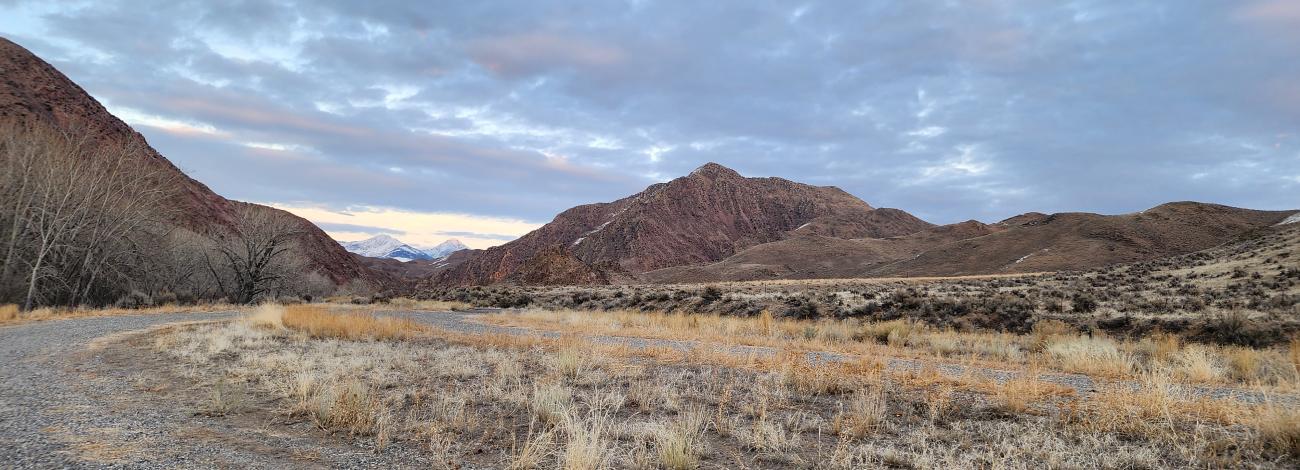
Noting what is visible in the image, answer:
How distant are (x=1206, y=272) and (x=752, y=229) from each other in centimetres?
13752

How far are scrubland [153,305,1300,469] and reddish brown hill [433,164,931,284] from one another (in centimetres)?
10616

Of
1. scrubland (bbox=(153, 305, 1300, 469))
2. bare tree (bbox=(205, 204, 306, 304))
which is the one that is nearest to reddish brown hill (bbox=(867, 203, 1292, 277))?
scrubland (bbox=(153, 305, 1300, 469))

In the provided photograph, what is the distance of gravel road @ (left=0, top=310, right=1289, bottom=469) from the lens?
5219 mm

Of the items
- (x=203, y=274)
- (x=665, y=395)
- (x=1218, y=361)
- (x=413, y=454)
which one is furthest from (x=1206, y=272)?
(x=203, y=274)

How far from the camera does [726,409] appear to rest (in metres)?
7.24

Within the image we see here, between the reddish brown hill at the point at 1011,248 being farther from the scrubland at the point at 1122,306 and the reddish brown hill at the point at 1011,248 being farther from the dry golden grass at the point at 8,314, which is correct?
the dry golden grass at the point at 8,314

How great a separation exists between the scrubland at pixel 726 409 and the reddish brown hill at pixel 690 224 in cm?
10616

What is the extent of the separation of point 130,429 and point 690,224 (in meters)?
151

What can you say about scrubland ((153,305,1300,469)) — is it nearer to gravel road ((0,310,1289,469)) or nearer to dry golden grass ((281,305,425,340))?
gravel road ((0,310,1289,469))

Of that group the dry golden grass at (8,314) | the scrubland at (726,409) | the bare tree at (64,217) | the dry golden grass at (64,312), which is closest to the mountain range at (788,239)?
the bare tree at (64,217)

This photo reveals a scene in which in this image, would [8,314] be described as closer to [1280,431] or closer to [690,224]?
[1280,431]

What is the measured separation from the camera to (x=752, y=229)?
6668 inches

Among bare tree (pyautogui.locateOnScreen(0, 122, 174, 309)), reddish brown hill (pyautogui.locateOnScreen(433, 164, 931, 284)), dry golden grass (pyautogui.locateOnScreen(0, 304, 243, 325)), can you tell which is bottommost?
dry golden grass (pyautogui.locateOnScreen(0, 304, 243, 325))

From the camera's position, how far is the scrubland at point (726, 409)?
5.22 meters
